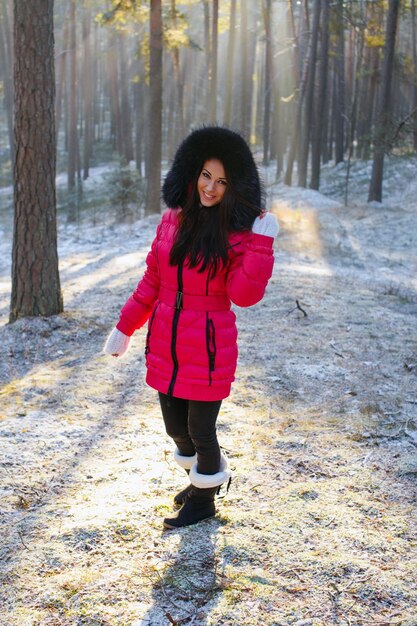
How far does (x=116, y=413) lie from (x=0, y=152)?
42601 mm

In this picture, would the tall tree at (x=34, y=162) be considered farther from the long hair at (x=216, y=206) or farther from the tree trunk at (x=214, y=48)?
the tree trunk at (x=214, y=48)

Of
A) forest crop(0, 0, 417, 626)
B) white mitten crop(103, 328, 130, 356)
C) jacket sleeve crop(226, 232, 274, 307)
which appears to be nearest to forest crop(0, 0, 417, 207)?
forest crop(0, 0, 417, 626)

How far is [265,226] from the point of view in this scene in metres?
2.75

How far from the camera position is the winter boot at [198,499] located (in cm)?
307

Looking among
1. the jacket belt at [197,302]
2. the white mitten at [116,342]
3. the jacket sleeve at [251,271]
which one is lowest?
the white mitten at [116,342]

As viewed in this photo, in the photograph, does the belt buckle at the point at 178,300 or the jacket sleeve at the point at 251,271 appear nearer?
the jacket sleeve at the point at 251,271

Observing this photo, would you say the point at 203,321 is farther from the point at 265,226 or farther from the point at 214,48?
the point at 214,48

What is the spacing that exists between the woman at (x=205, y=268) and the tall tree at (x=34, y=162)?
156 inches

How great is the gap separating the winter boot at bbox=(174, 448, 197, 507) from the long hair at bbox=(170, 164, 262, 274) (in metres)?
1.02

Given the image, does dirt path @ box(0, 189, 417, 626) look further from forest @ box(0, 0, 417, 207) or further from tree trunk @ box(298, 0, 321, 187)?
tree trunk @ box(298, 0, 321, 187)

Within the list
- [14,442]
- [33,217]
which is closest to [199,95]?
[33,217]

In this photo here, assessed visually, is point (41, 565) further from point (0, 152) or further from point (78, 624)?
point (0, 152)

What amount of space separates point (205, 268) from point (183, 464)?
3.56 feet

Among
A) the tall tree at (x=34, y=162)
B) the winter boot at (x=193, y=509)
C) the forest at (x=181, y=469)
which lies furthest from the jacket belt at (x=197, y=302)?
the tall tree at (x=34, y=162)
